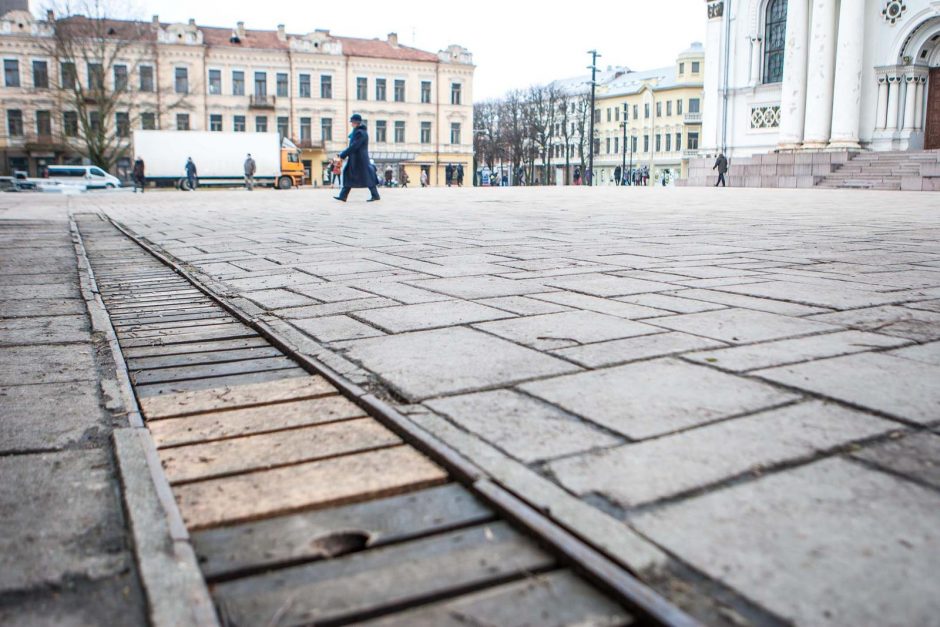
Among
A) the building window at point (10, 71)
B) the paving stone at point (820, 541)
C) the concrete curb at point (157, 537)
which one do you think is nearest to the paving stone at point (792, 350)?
the paving stone at point (820, 541)

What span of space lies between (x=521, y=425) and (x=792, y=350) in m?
1.31

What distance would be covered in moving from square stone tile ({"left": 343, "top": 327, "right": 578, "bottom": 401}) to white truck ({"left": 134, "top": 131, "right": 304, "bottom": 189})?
41227mm

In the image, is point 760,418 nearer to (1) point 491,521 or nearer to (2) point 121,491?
(1) point 491,521

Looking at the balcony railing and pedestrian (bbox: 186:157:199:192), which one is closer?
pedestrian (bbox: 186:157:199:192)

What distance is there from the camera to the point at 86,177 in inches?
1640

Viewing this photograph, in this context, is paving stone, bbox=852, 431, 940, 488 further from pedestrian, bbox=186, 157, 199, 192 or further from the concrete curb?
pedestrian, bbox=186, 157, 199, 192

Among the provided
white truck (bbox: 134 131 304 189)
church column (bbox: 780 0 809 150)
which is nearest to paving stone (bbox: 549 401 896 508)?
church column (bbox: 780 0 809 150)

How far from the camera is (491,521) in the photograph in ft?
5.60

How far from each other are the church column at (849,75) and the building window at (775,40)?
3759mm

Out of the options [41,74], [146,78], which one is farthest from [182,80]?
[41,74]

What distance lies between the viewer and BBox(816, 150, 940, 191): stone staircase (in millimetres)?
23406

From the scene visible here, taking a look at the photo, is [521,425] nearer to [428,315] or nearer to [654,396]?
[654,396]

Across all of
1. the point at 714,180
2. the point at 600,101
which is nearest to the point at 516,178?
the point at 600,101

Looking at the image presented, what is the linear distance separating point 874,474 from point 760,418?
0.41 m
